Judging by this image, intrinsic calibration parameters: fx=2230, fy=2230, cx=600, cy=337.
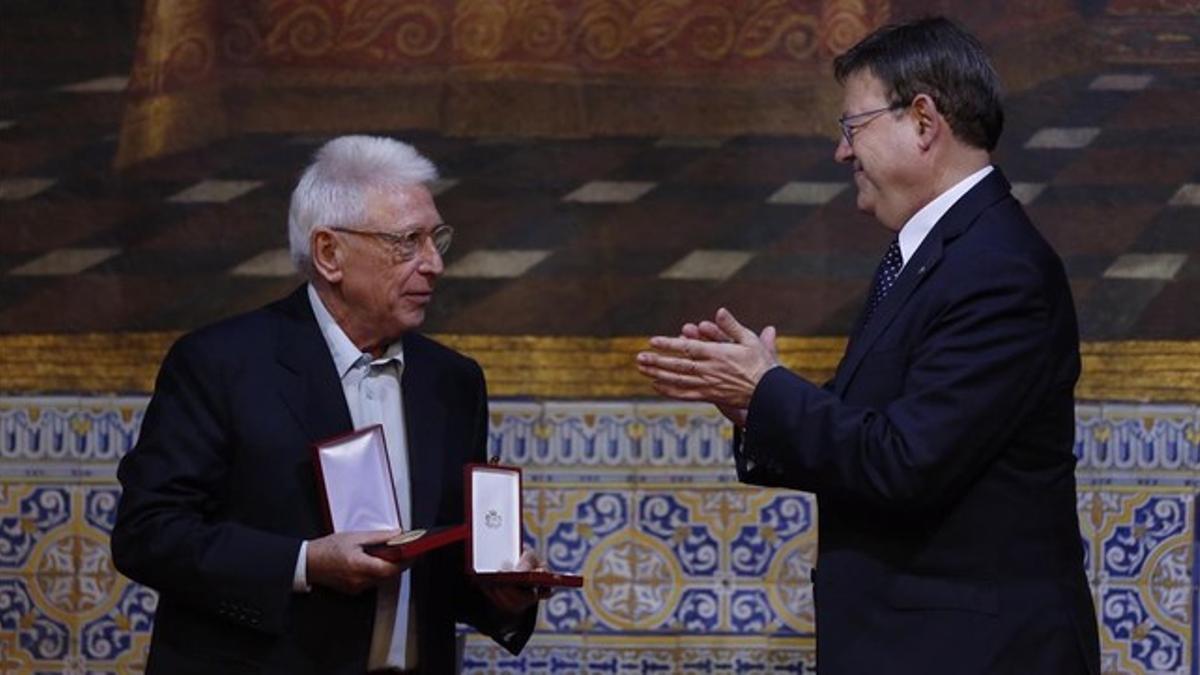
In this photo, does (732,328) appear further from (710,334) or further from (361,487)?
(361,487)

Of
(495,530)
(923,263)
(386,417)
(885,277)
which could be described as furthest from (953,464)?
(386,417)

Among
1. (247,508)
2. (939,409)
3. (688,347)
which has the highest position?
(688,347)

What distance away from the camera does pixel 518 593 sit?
423 cm

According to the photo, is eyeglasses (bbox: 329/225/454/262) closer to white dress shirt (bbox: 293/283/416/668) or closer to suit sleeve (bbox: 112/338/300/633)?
white dress shirt (bbox: 293/283/416/668)

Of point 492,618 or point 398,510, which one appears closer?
point 398,510

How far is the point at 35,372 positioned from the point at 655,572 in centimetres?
178

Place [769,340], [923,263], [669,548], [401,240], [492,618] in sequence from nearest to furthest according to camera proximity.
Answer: [923,263] → [769,340] → [401,240] → [492,618] → [669,548]

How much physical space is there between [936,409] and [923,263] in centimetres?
28

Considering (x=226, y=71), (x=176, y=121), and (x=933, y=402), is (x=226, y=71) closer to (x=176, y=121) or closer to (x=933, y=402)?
(x=176, y=121)

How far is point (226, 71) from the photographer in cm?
622

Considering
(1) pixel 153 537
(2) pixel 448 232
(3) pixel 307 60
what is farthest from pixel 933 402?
(3) pixel 307 60

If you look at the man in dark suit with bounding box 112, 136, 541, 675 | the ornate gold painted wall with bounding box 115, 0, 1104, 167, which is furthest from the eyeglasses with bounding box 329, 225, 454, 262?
the ornate gold painted wall with bounding box 115, 0, 1104, 167

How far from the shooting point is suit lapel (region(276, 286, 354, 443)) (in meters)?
4.13

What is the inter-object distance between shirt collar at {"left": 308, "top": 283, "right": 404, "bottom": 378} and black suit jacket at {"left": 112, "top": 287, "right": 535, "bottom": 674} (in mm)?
22
